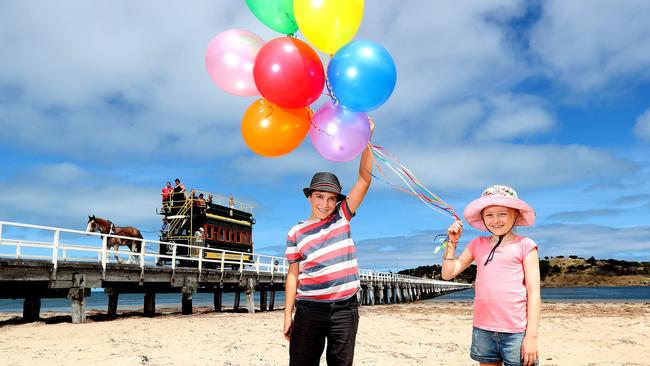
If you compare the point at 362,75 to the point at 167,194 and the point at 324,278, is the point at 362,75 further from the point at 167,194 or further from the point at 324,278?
the point at 167,194

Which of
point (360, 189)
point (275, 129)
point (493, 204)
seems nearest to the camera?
point (493, 204)

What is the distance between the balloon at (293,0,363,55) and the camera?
417cm

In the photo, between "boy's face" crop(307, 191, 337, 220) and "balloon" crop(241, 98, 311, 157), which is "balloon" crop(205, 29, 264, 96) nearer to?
"balloon" crop(241, 98, 311, 157)

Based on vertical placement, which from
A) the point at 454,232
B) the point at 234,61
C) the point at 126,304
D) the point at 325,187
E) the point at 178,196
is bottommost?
the point at 126,304

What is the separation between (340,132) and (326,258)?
3.68ft

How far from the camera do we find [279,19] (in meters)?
4.66

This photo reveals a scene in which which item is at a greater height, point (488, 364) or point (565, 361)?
point (488, 364)

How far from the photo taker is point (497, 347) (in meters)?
3.36

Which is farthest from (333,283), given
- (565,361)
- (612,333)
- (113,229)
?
(113,229)

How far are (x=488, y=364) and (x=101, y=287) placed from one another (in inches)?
494

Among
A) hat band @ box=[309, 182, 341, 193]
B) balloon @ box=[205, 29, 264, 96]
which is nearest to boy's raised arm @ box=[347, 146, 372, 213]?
hat band @ box=[309, 182, 341, 193]

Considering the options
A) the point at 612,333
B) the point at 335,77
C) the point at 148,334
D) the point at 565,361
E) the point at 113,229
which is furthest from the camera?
the point at 113,229

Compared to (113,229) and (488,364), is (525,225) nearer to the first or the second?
(488,364)

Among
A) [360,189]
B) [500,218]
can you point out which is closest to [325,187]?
[360,189]
